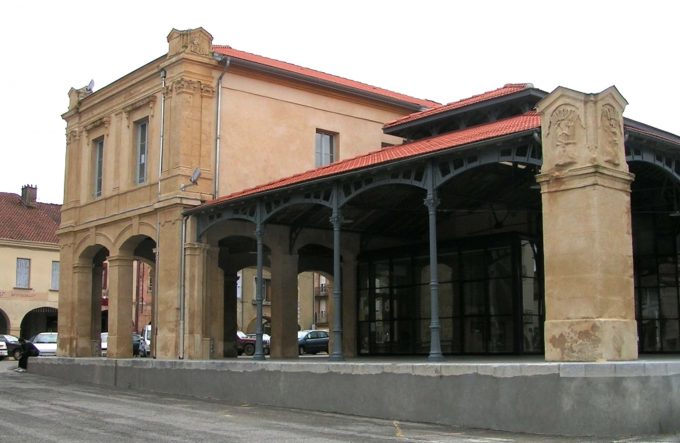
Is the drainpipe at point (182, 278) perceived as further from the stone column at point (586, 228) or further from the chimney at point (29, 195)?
the chimney at point (29, 195)

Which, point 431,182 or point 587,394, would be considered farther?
point 431,182

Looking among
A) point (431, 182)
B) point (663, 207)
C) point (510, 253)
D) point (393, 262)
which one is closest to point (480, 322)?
point (510, 253)

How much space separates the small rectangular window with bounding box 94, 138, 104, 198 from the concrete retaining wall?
11.8 meters

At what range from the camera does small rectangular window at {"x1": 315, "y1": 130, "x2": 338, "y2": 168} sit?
2723cm

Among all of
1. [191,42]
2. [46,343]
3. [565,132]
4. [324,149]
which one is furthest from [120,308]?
[565,132]

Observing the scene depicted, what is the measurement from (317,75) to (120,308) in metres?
10.0

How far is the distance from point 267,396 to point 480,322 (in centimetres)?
646

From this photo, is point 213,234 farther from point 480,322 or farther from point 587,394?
point 587,394

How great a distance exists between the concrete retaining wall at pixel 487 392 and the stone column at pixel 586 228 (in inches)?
36.1

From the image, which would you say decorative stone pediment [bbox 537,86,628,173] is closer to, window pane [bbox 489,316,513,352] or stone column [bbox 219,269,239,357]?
window pane [bbox 489,316,513,352]

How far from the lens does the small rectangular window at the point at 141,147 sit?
26.3 m

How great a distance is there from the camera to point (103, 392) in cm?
2192

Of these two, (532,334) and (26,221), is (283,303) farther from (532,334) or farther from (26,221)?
(26,221)

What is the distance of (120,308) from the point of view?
26344mm
